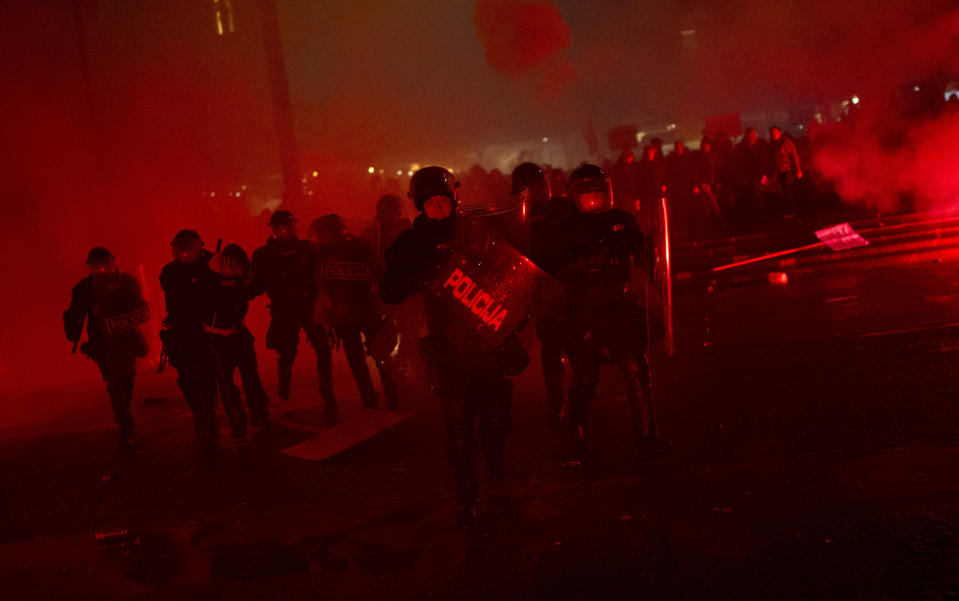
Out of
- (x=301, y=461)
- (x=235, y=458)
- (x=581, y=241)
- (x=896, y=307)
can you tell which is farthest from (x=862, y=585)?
(x=896, y=307)

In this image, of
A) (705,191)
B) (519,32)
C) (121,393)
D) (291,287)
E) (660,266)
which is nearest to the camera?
(660,266)

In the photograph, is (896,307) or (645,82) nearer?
(896,307)

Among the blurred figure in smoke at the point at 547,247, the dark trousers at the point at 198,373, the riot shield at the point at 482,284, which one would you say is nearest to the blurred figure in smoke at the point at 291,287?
the dark trousers at the point at 198,373

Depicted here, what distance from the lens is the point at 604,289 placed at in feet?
16.7

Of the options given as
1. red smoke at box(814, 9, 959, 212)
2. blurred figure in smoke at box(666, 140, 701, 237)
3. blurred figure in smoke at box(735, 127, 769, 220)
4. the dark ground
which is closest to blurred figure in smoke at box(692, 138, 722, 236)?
blurred figure in smoke at box(666, 140, 701, 237)

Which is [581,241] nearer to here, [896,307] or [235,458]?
[235,458]

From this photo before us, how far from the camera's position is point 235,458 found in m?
6.62

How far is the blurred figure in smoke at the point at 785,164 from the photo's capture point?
1445 centimetres

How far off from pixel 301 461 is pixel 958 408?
4454mm

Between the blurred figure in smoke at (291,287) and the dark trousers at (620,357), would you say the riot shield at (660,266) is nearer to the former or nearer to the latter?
the dark trousers at (620,357)

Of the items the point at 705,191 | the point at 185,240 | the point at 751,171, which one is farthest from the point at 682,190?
the point at 185,240

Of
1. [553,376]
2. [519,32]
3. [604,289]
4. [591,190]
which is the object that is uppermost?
[519,32]

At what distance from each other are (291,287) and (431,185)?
3767 mm

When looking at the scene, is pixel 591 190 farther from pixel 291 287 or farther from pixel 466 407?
pixel 291 287
